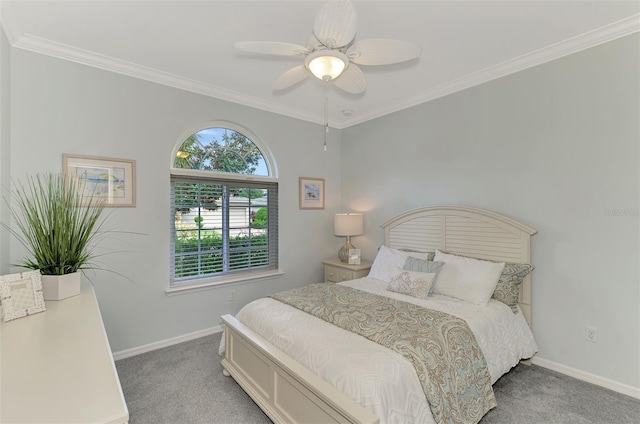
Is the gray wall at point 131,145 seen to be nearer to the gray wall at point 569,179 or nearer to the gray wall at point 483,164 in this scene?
the gray wall at point 483,164

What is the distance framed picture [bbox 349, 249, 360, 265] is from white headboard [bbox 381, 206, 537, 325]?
443 mm

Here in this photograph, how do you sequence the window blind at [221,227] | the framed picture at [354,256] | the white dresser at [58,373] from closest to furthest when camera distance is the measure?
the white dresser at [58,373] → the window blind at [221,227] → the framed picture at [354,256]

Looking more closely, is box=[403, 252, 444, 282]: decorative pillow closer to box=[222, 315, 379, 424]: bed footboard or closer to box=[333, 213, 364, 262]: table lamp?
box=[333, 213, 364, 262]: table lamp

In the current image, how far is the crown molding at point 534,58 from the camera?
2.27 metres

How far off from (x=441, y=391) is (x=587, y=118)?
2.43 m

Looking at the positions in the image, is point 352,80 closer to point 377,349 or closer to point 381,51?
point 381,51

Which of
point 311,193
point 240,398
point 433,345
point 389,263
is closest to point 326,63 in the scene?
point 433,345

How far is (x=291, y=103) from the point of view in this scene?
3871 mm

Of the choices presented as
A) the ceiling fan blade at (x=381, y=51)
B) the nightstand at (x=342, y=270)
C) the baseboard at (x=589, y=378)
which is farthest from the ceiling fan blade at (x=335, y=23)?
the baseboard at (x=589, y=378)

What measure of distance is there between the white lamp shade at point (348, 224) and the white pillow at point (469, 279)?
4.68ft

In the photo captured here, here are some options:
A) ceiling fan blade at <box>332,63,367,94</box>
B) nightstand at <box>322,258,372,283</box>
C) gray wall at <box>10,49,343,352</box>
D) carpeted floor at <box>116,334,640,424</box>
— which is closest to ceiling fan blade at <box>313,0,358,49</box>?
ceiling fan blade at <box>332,63,367,94</box>

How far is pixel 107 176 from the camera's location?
9.23 ft

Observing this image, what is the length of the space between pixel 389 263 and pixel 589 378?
1802 millimetres

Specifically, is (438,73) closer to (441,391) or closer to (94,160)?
(441,391)
